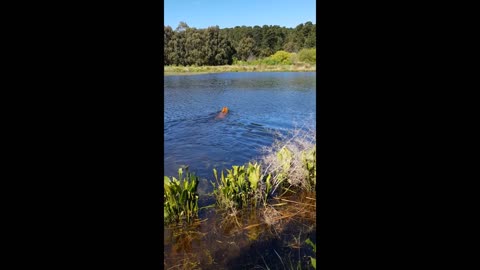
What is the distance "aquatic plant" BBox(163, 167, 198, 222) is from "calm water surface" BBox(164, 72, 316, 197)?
2.49ft

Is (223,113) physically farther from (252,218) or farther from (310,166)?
(252,218)

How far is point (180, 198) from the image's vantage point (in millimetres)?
2996

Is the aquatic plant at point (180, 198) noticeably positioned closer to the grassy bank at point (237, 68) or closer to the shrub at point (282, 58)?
the grassy bank at point (237, 68)

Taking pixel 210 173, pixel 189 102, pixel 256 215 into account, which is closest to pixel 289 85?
pixel 189 102

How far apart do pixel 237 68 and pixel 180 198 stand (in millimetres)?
8423

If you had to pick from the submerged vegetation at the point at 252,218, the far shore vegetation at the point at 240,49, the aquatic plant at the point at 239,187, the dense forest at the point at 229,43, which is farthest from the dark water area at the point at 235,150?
the dense forest at the point at 229,43

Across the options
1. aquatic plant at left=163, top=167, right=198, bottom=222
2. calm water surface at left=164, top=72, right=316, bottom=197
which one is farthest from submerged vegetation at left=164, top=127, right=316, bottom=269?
calm water surface at left=164, top=72, right=316, bottom=197

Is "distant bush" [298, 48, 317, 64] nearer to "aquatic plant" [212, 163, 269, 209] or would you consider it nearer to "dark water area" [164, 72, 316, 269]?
"dark water area" [164, 72, 316, 269]

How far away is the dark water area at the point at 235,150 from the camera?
2867 millimetres

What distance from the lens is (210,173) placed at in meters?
4.42

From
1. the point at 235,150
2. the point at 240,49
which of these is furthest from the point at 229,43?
the point at 235,150

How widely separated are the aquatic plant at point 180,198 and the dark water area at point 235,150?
0.40ft

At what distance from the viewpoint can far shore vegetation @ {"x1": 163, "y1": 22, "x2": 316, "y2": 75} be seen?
10320mm
